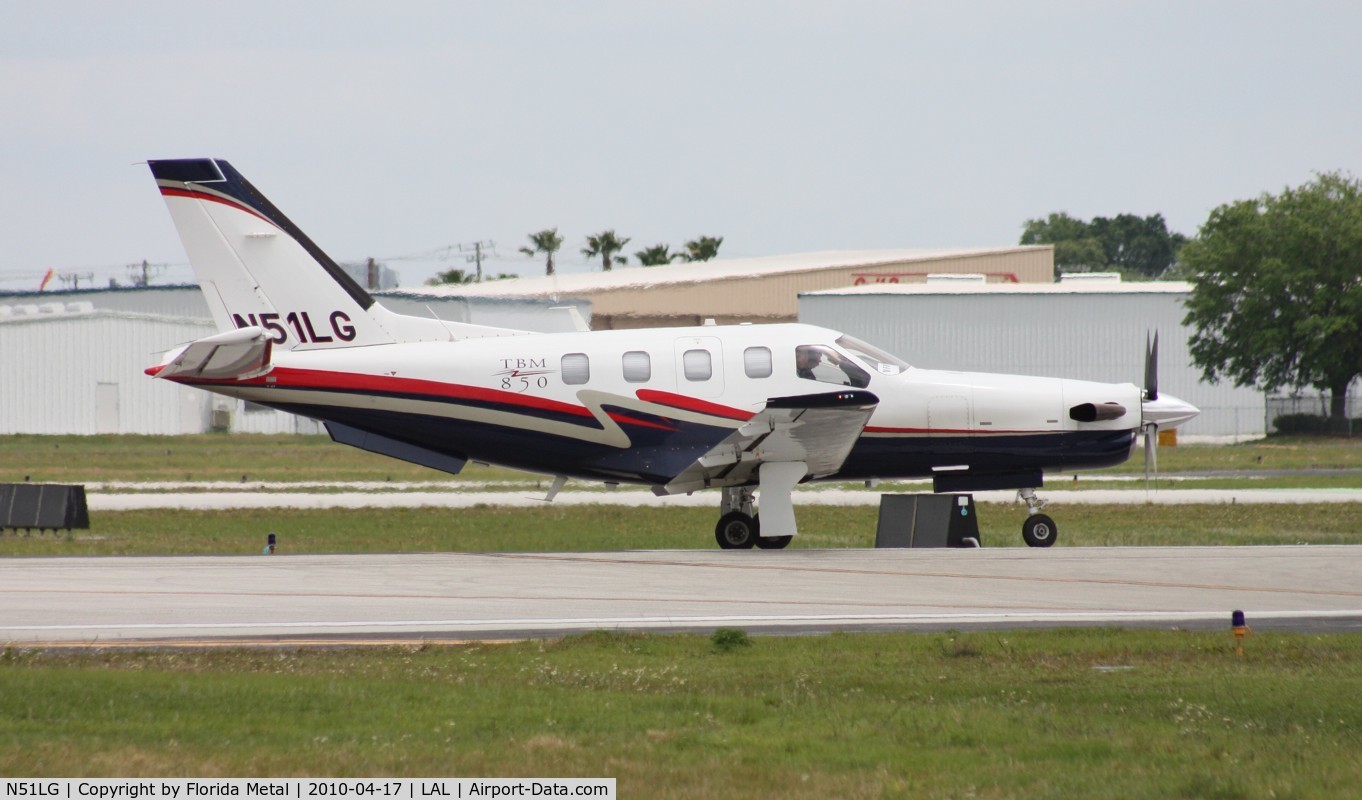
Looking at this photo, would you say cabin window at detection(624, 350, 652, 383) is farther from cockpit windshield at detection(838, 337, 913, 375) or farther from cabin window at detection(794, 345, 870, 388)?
cockpit windshield at detection(838, 337, 913, 375)

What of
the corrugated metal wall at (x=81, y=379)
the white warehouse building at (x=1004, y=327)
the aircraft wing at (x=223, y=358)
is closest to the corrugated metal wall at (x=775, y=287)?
the white warehouse building at (x=1004, y=327)

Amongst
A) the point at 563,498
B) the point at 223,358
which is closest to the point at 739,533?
the point at 223,358

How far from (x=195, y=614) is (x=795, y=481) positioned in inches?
327

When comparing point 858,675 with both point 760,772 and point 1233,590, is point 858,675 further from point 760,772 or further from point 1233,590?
point 1233,590

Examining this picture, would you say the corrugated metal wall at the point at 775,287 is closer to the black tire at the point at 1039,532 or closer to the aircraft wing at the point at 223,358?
the black tire at the point at 1039,532

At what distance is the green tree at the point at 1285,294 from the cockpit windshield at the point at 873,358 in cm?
4947

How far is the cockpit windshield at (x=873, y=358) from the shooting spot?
63.3ft

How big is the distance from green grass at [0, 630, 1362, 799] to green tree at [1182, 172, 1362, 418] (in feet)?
186

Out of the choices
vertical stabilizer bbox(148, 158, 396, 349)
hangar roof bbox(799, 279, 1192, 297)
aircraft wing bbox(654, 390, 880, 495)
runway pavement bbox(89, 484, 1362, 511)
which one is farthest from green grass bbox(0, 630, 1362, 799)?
hangar roof bbox(799, 279, 1192, 297)

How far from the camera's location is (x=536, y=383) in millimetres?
18922

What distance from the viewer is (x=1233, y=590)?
14.6m

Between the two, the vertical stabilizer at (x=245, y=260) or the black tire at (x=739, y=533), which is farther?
the black tire at (x=739, y=533)

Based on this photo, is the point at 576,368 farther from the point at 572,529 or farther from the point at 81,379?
the point at 81,379
